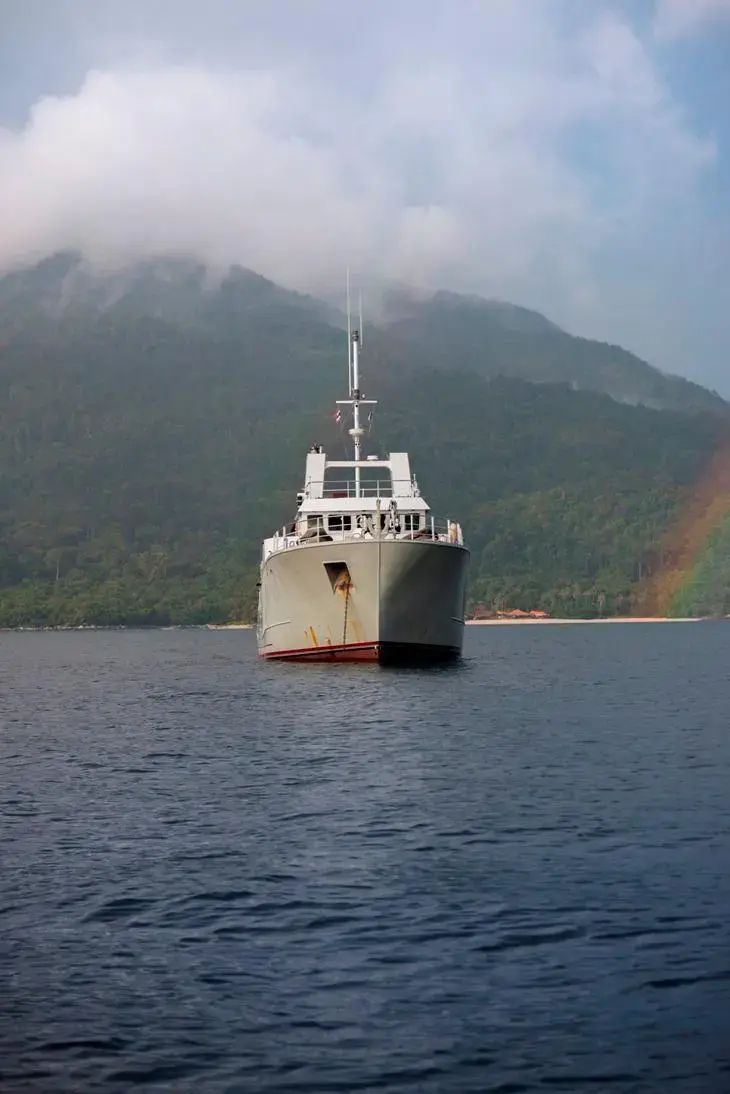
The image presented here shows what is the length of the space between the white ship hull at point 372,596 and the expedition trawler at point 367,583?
0.05m

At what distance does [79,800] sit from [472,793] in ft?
23.9

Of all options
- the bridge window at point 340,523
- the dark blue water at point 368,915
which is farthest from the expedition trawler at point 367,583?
the dark blue water at point 368,915

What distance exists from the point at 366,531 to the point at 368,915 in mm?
41457

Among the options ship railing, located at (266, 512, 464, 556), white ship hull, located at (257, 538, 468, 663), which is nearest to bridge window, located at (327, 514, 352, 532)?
ship railing, located at (266, 512, 464, 556)

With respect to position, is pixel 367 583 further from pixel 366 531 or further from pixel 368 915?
pixel 368 915

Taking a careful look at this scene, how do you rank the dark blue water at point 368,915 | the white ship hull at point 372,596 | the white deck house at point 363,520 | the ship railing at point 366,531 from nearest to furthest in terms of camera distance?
the dark blue water at point 368,915 → the white ship hull at point 372,596 → the ship railing at point 366,531 → the white deck house at point 363,520

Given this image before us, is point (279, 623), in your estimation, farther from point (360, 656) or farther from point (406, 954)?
point (406, 954)

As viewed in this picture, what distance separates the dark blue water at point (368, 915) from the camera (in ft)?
38.9

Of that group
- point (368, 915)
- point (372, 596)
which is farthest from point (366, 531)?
point (368, 915)

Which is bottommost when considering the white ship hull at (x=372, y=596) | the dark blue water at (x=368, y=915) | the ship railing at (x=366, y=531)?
the dark blue water at (x=368, y=915)

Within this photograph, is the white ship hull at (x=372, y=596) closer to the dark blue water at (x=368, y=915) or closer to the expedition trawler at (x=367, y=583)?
the expedition trawler at (x=367, y=583)

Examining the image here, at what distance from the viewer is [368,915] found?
53.3 feet

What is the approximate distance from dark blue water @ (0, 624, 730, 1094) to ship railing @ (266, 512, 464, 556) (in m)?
22.7

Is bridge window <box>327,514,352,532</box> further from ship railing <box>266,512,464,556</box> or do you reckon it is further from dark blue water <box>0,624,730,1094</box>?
dark blue water <box>0,624,730,1094</box>
